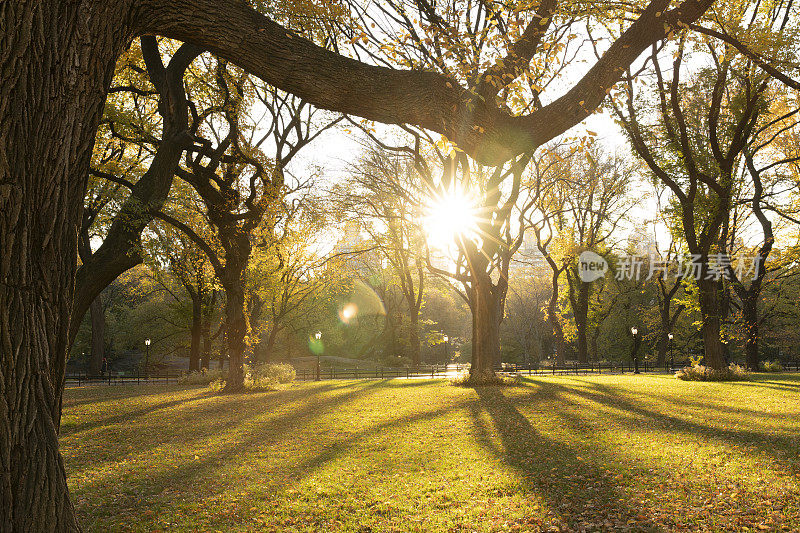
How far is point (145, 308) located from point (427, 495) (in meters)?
42.8

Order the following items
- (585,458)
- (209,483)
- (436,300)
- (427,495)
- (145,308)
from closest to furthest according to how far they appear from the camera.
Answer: (427,495) < (209,483) < (585,458) < (145,308) < (436,300)

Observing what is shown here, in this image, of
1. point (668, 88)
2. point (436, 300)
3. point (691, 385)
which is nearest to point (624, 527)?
point (691, 385)

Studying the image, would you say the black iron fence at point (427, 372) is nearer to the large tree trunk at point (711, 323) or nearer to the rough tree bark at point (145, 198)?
the large tree trunk at point (711, 323)

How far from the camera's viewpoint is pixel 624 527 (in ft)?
17.6

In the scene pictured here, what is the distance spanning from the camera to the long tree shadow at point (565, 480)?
5.65 meters

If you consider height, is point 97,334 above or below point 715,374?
above

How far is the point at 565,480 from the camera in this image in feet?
23.6

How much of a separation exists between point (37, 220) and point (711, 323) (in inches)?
913

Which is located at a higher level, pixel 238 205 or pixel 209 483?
pixel 238 205

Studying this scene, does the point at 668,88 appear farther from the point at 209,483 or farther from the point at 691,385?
the point at 209,483

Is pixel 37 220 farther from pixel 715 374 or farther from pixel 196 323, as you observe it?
pixel 196 323

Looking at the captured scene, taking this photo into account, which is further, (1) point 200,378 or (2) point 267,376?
(1) point 200,378

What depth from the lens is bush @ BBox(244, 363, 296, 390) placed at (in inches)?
855

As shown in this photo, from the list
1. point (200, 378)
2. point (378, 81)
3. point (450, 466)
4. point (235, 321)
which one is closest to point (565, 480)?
point (450, 466)
